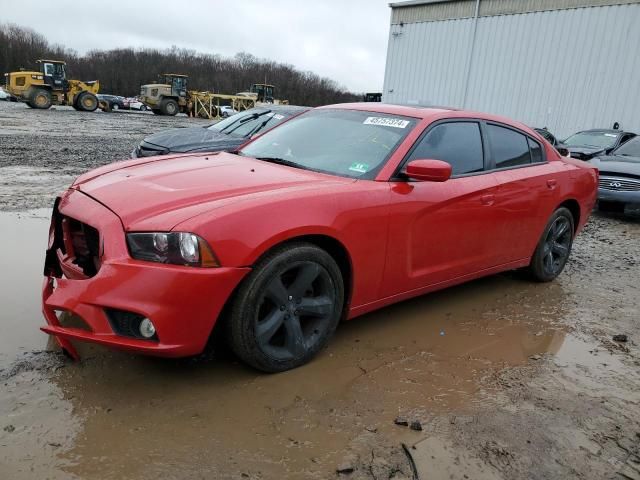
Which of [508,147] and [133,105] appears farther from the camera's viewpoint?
[133,105]

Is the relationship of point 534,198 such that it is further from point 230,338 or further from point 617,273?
point 230,338

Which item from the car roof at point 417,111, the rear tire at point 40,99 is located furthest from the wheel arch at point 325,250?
the rear tire at point 40,99

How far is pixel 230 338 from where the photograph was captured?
2592mm

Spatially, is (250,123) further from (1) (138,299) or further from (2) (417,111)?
(1) (138,299)

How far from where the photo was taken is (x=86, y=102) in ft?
107

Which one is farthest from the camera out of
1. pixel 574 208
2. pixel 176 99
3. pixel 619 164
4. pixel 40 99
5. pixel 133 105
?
pixel 133 105

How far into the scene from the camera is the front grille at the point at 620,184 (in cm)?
800

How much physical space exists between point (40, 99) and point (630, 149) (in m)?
31.6

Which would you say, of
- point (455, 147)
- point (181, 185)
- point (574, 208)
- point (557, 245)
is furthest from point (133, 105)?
point (181, 185)

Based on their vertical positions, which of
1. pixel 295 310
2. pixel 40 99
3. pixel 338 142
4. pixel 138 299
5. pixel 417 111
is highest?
pixel 417 111

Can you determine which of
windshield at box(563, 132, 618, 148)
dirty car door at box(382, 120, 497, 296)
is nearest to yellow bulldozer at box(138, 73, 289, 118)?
windshield at box(563, 132, 618, 148)

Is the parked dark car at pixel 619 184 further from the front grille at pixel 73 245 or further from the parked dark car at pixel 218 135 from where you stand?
the front grille at pixel 73 245

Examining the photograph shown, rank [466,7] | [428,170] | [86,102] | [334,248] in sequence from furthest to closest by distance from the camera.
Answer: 1. [86,102]
2. [466,7]
3. [428,170]
4. [334,248]

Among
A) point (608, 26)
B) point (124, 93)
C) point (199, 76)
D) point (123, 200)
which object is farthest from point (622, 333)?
point (199, 76)
